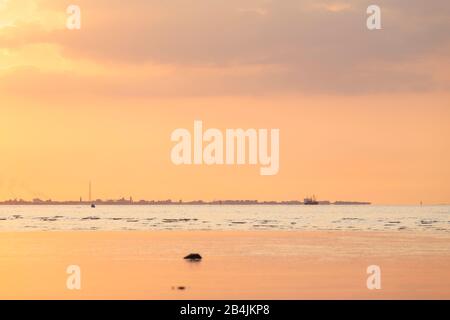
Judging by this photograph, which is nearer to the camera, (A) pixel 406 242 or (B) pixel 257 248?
(B) pixel 257 248

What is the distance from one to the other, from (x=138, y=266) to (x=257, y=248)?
22.6 m

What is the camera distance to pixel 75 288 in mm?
48094

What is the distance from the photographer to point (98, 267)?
60.8 m
